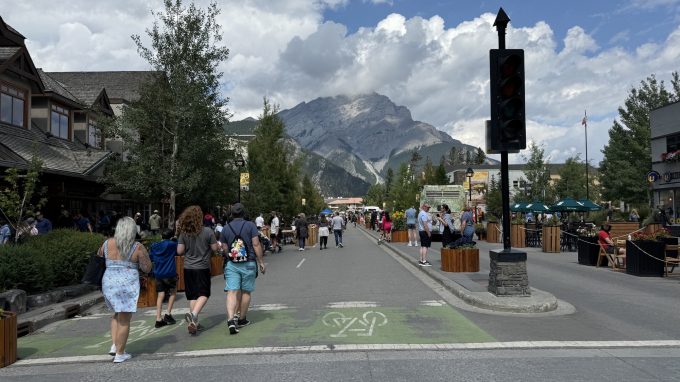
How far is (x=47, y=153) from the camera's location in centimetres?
2136

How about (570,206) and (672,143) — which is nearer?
(570,206)

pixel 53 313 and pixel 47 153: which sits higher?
pixel 47 153

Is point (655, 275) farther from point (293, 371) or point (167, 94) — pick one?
point (167, 94)

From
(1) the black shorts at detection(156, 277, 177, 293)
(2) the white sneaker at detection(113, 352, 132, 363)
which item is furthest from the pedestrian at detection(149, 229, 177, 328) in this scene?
(2) the white sneaker at detection(113, 352, 132, 363)

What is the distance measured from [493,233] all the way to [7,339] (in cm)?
2612

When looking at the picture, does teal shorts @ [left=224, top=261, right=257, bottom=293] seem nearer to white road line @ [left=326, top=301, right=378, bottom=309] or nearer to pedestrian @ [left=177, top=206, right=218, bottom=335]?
pedestrian @ [left=177, top=206, right=218, bottom=335]

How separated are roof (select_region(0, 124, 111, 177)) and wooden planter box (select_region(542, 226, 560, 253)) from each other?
58.9 ft

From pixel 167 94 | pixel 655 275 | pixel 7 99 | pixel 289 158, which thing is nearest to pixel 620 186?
pixel 289 158

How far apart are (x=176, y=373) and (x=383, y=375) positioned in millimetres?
2153

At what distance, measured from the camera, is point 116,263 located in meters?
6.57

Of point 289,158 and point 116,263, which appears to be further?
point 289,158

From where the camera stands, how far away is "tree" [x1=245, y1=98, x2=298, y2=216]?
33.8 m

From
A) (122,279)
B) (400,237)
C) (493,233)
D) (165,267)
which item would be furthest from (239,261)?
(400,237)

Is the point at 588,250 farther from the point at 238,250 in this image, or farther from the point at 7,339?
the point at 7,339
